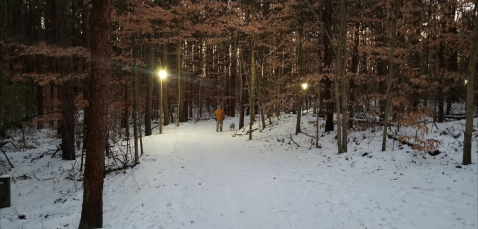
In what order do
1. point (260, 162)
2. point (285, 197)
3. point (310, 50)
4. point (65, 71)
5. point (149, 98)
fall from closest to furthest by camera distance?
point (285, 197)
point (260, 162)
point (65, 71)
point (149, 98)
point (310, 50)

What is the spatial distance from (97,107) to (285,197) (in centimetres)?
484

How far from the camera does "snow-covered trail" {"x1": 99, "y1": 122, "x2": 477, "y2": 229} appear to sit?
5.18m

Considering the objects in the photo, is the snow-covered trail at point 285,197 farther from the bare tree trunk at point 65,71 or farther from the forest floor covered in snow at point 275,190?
the bare tree trunk at point 65,71

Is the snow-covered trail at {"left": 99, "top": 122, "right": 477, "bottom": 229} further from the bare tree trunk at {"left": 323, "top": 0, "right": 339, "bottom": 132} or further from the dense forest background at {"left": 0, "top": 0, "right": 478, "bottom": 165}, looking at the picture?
the bare tree trunk at {"left": 323, "top": 0, "right": 339, "bottom": 132}

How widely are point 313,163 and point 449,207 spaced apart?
189 inches

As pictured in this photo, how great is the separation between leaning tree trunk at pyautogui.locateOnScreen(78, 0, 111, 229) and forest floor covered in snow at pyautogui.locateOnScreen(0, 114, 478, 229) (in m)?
0.82

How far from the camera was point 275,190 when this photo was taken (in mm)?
7180

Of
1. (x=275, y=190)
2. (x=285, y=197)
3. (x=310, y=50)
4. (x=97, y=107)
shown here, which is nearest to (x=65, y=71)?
(x=97, y=107)

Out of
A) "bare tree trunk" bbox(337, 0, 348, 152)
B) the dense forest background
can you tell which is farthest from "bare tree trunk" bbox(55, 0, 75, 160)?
"bare tree trunk" bbox(337, 0, 348, 152)

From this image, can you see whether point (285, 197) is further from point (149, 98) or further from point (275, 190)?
point (149, 98)

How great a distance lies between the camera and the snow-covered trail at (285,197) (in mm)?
5180

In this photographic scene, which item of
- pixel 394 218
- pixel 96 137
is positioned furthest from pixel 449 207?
pixel 96 137

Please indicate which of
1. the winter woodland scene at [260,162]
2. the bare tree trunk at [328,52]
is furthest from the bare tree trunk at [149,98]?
the bare tree trunk at [328,52]

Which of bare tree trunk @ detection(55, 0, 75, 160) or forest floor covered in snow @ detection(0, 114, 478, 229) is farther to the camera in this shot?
bare tree trunk @ detection(55, 0, 75, 160)
